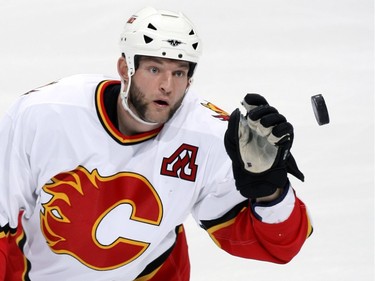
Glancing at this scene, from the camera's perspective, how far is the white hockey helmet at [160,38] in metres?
3.35

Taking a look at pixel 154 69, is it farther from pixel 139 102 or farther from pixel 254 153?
pixel 254 153

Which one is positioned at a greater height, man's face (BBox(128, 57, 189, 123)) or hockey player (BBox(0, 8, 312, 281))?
man's face (BBox(128, 57, 189, 123))

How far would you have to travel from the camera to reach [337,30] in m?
6.27

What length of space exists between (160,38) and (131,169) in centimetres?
44

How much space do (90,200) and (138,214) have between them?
0.54 feet

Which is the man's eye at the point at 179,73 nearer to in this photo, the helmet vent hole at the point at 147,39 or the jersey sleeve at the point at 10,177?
the helmet vent hole at the point at 147,39

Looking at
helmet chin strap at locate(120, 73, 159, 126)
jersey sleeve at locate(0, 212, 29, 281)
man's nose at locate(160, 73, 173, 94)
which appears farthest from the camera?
jersey sleeve at locate(0, 212, 29, 281)

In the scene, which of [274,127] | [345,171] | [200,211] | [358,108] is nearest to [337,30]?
[358,108]

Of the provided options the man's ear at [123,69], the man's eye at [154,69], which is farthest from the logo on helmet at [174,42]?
the man's ear at [123,69]

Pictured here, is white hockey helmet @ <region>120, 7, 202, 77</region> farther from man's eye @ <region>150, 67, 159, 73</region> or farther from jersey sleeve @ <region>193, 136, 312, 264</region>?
jersey sleeve @ <region>193, 136, 312, 264</region>

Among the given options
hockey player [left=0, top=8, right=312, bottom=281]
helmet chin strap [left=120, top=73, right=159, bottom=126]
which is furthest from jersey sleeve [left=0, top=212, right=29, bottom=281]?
helmet chin strap [left=120, top=73, right=159, bottom=126]

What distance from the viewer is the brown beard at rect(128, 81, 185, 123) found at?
3.36 metres

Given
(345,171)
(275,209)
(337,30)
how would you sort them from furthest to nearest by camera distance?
(337,30) → (345,171) → (275,209)

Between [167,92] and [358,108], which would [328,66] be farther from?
[167,92]
